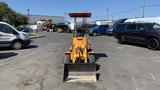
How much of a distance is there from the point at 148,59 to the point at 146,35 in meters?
5.60

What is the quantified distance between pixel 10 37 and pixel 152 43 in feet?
31.0

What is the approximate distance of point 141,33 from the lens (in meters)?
20.1

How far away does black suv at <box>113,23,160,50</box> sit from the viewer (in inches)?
738

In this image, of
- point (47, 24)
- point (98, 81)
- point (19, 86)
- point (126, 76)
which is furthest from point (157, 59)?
point (47, 24)

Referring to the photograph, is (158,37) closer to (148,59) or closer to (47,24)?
(148,59)

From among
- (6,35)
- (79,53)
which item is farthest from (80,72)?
(6,35)

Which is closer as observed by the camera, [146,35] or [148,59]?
[148,59]

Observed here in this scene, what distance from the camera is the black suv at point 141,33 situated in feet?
61.5

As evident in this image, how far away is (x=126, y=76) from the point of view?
10156 millimetres

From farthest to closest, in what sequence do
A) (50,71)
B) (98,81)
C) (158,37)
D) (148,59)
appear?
(158,37)
(148,59)
(50,71)
(98,81)

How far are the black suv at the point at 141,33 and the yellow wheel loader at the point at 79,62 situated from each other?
25.7 ft

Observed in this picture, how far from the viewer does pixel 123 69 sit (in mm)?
11422

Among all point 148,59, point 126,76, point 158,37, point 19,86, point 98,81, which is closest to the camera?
point 19,86

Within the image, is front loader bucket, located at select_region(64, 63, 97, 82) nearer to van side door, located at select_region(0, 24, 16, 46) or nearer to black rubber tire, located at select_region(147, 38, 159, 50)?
black rubber tire, located at select_region(147, 38, 159, 50)
